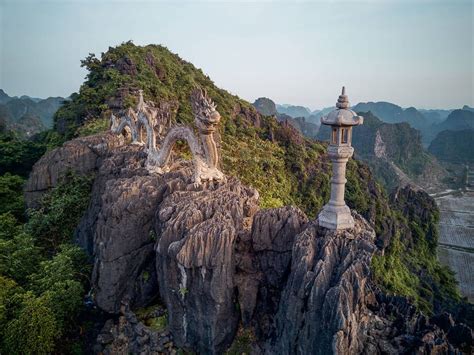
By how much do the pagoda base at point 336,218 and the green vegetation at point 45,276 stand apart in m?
5.28

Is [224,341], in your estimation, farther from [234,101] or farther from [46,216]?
[234,101]

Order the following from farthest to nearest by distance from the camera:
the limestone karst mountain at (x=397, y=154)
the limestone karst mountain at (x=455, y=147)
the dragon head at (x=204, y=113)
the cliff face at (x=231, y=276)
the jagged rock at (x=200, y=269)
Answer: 1. the limestone karst mountain at (x=455, y=147)
2. the limestone karst mountain at (x=397, y=154)
3. the dragon head at (x=204, y=113)
4. the jagged rock at (x=200, y=269)
5. the cliff face at (x=231, y=276)

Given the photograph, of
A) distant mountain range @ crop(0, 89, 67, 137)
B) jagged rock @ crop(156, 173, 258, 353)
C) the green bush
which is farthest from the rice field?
distant mountain range @ crop(0, 89, 67, 137)

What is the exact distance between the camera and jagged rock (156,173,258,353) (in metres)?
5.42

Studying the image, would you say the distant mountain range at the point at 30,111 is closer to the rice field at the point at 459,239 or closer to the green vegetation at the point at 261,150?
the green vegetation at the point at 261,150

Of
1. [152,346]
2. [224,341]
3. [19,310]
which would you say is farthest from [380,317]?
[19,310]

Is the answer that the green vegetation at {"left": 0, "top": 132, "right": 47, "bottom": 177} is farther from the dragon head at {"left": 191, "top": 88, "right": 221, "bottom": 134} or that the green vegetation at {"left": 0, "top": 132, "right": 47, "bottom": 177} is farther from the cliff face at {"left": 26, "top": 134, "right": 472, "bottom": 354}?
the dragon head at {"left": 191, "top": 88, "right": 221, "bottom": 134}

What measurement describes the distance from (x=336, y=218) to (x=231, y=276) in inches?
68.5

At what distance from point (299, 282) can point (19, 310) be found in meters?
5.82

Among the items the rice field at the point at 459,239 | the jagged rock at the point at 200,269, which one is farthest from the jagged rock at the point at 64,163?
the rice field at the point at 459,239

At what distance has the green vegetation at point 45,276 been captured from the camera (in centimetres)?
695

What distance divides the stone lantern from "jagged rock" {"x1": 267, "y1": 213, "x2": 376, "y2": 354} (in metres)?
0.17

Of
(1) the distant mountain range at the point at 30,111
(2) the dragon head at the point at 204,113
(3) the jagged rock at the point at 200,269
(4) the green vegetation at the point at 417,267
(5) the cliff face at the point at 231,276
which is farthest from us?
(1) the distant mountain range at the point at 30,111

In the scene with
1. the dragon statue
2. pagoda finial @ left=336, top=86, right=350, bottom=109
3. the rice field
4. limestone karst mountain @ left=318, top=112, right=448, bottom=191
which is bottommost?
the rice field
